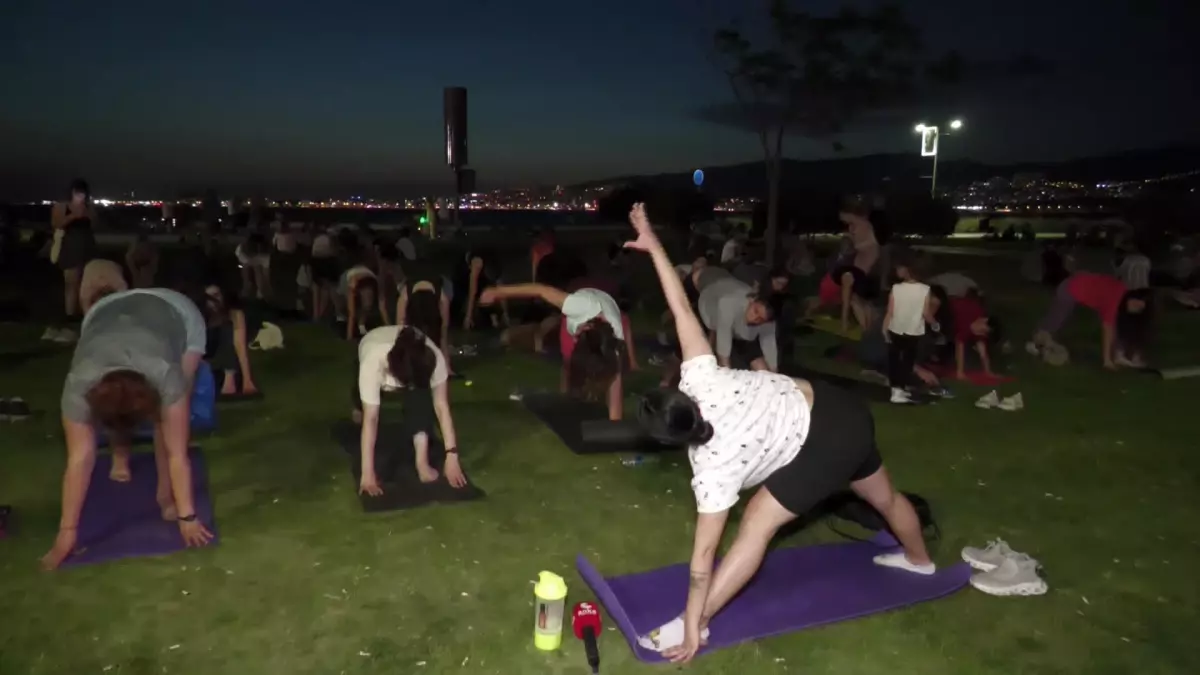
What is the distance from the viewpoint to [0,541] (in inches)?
169

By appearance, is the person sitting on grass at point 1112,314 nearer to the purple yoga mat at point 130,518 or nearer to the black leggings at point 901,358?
the black leggings at point 901,358

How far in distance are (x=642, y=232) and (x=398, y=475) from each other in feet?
8.19

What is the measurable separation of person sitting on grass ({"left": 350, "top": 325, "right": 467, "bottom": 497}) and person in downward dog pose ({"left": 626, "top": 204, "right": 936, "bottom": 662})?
1.56 metres

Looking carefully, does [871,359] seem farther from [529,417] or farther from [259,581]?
[259,581]

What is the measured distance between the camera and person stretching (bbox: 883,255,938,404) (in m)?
7.28

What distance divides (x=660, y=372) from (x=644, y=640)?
5.37m

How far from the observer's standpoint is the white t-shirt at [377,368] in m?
4.55

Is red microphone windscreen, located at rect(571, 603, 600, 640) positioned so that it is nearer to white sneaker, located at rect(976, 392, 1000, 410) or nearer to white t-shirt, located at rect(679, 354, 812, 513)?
white t-shirt, located at rect(679, 354, 812, 513)

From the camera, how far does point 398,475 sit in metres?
5.27

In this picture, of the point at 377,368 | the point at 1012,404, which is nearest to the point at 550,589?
the point at 377,368

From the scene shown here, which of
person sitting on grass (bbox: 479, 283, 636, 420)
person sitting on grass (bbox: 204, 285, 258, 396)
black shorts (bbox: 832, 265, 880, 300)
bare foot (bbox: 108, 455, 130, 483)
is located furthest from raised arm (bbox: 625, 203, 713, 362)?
black shorts (bbox: 832, 265, 880, 300)

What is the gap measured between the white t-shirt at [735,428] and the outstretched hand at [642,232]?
63 centimetres

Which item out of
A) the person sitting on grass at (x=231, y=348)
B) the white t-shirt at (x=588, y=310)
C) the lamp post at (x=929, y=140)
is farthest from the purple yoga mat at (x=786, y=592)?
the lamp post at (x=929, y=140)

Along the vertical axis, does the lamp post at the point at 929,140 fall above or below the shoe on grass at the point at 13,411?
above
